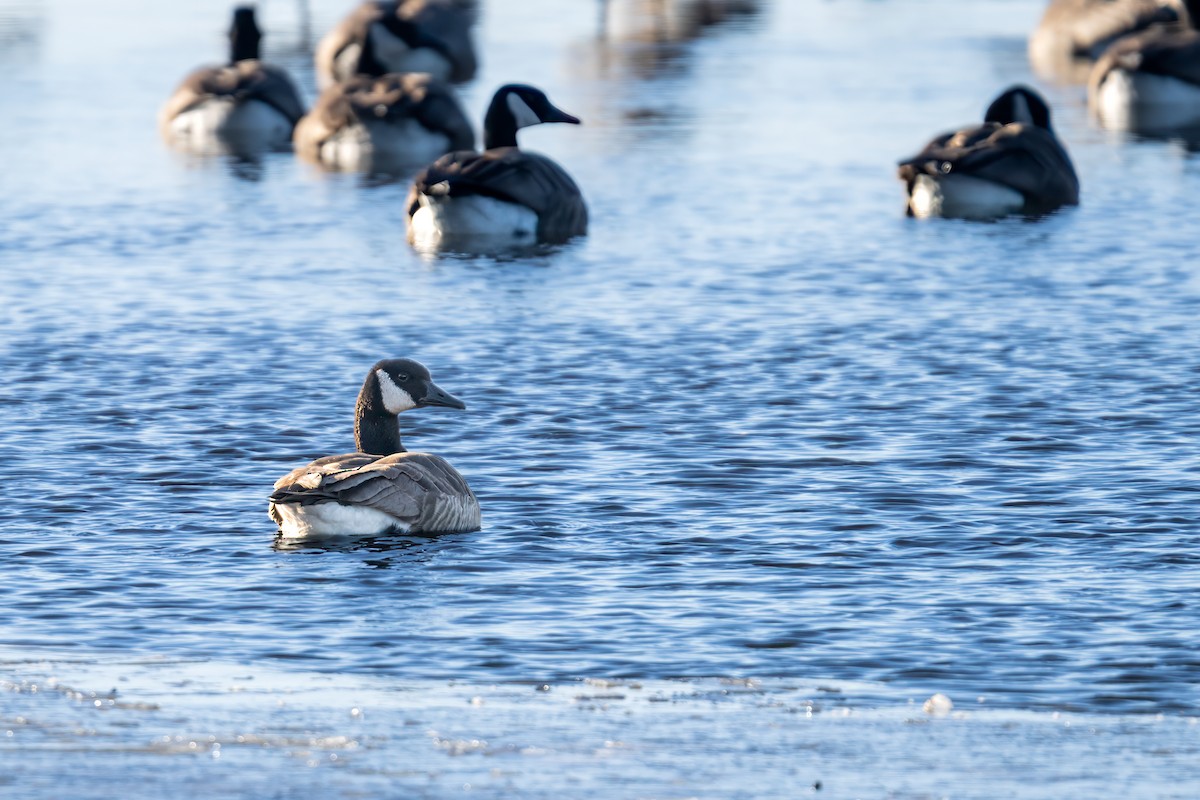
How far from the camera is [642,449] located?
13773 mm

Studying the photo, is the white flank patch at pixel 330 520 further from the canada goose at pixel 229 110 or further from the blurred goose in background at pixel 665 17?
the blurred goose in background at pixel 665 17

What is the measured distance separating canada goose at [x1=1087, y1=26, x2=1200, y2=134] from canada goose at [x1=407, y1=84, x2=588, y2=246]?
1186 centimetres

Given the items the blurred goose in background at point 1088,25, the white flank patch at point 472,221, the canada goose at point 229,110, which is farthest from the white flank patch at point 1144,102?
the white flank patch at point 472,221

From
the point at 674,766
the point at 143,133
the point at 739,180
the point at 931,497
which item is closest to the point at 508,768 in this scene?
the point at 674,766

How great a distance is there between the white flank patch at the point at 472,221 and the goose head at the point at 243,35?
38.1ft

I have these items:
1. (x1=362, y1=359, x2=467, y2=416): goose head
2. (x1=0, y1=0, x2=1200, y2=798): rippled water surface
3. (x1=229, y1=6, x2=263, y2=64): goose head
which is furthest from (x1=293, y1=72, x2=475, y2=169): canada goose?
(x1=362, y1=359, x2=467, y2=416): goose head

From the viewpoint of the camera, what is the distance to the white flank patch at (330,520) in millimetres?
11430

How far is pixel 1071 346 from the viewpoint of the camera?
16938 mm

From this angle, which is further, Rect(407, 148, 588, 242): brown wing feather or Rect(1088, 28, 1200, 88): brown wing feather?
Rect(1088, 28, 1200, 88): brown wing feather

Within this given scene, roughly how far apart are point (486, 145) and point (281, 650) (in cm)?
1499

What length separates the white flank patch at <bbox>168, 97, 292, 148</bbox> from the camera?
3127 cm

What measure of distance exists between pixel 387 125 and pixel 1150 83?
11.1 m

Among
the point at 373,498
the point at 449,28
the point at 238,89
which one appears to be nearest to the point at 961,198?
the point at 238,89

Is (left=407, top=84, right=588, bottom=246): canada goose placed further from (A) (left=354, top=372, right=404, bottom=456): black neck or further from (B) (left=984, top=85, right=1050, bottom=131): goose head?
(A) (left=354, top=372, right=404, bottom=456): black neck
